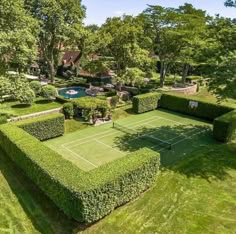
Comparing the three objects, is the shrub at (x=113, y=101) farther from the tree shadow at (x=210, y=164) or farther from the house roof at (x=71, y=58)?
the house roof at (x=71, y=58)

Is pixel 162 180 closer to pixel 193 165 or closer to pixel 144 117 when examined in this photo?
pixel 193 165

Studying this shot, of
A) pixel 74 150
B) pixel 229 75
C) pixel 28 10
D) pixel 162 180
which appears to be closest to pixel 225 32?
pixel 229 75

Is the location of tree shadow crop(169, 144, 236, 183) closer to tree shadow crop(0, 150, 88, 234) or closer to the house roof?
tree shadow crop(0, 150, 88, 234)

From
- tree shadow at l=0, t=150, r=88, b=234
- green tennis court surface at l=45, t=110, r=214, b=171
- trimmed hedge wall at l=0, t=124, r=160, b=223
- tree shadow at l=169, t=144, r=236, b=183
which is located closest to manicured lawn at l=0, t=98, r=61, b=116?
green tennis court surface at l=45, t=110, r=214, b=171

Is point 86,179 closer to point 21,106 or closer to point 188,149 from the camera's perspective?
point 188,149

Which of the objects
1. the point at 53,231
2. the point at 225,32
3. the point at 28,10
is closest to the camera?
the point at 53,231

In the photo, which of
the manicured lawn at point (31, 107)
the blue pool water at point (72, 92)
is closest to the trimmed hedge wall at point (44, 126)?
the manicured lawn at point (31, 107)
